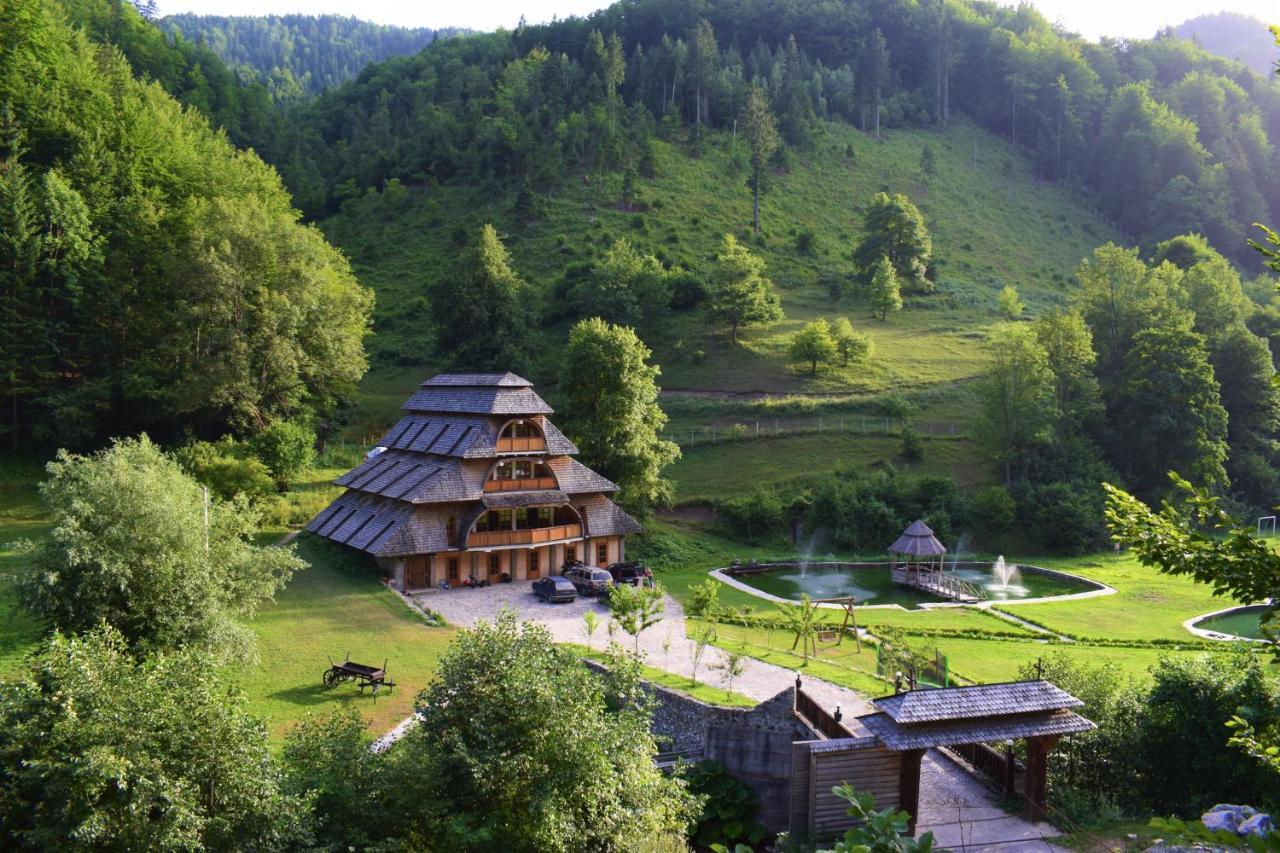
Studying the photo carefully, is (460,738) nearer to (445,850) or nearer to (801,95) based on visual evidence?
(445,850)

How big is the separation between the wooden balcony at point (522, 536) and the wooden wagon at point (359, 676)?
38.5ft

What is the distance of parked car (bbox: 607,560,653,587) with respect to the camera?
36.8 m

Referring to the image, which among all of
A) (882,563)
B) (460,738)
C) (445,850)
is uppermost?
(460,738)

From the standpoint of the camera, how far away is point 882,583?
41344 mm

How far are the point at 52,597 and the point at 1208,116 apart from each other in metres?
142

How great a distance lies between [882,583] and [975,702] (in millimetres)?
23721

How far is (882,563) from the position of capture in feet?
145

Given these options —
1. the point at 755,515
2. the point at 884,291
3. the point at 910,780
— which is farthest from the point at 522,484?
the point at 884,291

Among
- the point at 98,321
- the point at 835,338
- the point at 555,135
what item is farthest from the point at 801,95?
the point at 98,321

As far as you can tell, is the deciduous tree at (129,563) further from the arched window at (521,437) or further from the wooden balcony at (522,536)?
Result: the arched window at (521,437)

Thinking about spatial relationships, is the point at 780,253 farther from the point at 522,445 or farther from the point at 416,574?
the point at 416,574

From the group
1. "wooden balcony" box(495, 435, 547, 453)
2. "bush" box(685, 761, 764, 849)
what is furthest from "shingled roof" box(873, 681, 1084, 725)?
"wooden balcony" box(495, 435, 547, 453)

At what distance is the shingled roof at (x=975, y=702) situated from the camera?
1780 centimetres

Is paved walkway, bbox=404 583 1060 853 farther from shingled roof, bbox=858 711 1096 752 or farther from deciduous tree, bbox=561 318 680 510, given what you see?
deciduous tree, bbox=561 318 680 510
